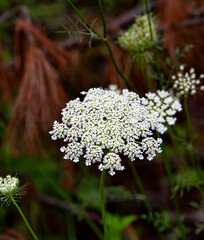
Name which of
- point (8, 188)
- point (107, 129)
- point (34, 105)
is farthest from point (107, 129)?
point (34, 105)

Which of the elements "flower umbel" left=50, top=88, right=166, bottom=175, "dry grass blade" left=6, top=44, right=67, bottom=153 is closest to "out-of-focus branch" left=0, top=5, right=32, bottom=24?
"dry grass blade" left=6, top=44, right=67, bottom=153

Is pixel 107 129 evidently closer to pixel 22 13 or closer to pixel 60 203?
pixel 22 13

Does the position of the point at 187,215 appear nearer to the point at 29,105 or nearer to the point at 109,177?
Answer: the point at 109,177

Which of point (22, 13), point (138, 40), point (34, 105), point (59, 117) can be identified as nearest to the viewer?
point (138, 40)

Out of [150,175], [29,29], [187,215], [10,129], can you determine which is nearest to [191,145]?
[10,129]

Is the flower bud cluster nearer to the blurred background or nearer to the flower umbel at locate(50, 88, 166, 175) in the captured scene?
the blurred background

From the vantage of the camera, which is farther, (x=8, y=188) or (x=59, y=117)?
(x=59, y=117)

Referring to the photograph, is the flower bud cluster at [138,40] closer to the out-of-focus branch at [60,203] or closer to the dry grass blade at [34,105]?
the dry grass blade at [34,105]
